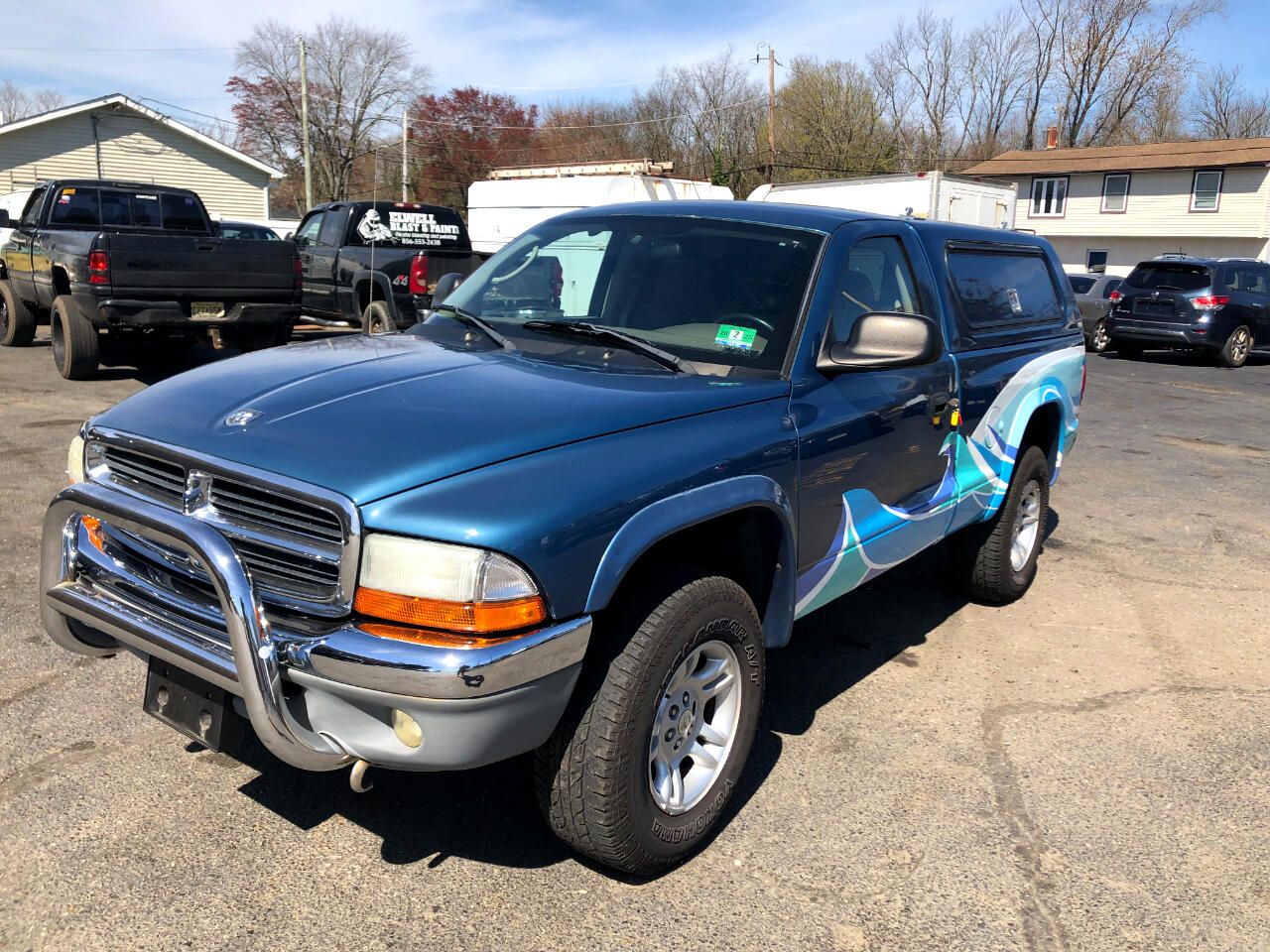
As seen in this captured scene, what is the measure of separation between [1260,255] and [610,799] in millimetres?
42502

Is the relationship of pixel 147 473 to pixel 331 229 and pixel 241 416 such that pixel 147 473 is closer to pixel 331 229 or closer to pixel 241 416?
pixel 241 416

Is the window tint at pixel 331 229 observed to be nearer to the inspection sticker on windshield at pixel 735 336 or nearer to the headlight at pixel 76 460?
the headlight at pixel 76 460

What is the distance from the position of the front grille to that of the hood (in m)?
0.06

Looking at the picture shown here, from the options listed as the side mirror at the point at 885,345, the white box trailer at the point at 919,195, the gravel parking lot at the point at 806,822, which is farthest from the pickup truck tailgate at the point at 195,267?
the white box trailer at the point at 919,195

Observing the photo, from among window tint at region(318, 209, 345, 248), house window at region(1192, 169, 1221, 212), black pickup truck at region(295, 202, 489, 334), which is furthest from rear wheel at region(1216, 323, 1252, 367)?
house window at region(1192, 169, 1221, 212)

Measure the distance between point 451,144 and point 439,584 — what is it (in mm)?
53940

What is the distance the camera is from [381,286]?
12.5m

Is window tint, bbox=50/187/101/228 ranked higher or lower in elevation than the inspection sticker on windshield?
higher

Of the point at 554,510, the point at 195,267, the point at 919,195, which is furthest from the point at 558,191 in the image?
the point at 554,510

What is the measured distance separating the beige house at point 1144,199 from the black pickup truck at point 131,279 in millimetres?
31495

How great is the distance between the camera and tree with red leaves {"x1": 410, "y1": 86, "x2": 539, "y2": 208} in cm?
5262

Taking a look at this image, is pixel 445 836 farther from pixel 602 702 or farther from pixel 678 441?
pixel 678 441

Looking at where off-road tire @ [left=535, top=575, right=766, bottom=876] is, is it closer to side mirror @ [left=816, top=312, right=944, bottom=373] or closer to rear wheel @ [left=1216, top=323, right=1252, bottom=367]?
side mirror @ [left=816, top=312, right=944, bottom=373]

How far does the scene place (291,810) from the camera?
125 inches
